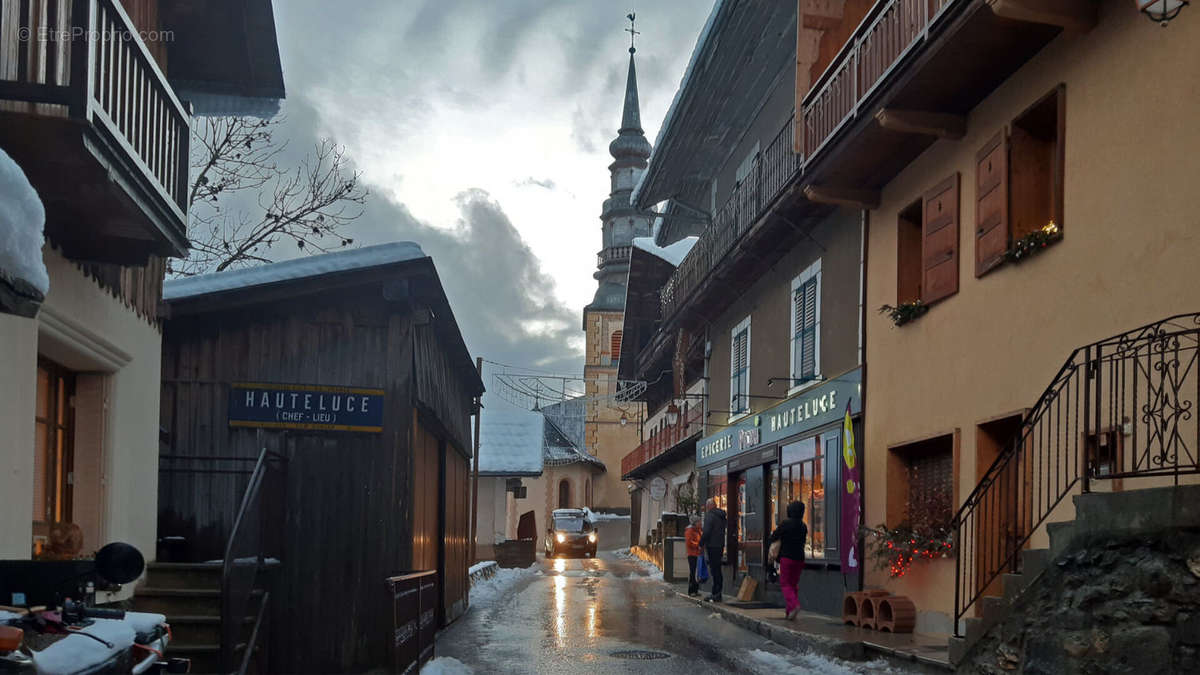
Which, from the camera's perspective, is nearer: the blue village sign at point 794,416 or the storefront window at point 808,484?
the blue village sign at point 794,416

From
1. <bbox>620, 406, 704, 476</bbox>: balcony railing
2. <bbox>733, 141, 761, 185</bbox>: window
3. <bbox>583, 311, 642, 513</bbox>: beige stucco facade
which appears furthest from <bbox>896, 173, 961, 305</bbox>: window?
<bbox>583, 311, 642, 513</bbox>: beige stucco facade

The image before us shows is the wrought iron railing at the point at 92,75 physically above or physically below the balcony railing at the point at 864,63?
below

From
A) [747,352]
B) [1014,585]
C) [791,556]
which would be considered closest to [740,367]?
[747,352]

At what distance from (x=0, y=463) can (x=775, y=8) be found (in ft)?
56.3

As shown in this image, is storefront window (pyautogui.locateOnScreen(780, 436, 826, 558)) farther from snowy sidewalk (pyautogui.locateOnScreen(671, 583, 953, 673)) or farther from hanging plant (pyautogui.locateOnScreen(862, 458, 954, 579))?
hanging plant (pyautogui.locateOnScreen(862, 458, 954, 579))

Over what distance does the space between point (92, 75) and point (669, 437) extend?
31.9m

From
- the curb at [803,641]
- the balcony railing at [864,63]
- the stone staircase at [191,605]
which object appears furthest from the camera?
the balcony railing at [864,63]

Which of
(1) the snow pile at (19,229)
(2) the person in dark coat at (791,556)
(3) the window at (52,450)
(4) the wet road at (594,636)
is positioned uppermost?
(1) the snow pile at (19,229)

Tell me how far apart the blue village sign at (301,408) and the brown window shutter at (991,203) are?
6479mm

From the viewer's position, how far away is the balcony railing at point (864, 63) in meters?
13.0

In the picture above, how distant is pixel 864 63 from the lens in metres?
14.8

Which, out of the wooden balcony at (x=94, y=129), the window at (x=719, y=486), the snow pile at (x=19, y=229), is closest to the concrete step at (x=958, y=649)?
the wooden balcony at (x=94, y=129)

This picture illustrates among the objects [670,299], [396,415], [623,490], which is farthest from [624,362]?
[396,415]

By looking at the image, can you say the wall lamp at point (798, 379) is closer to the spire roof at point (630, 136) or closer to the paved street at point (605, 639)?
the paved street at point (605, 639)
